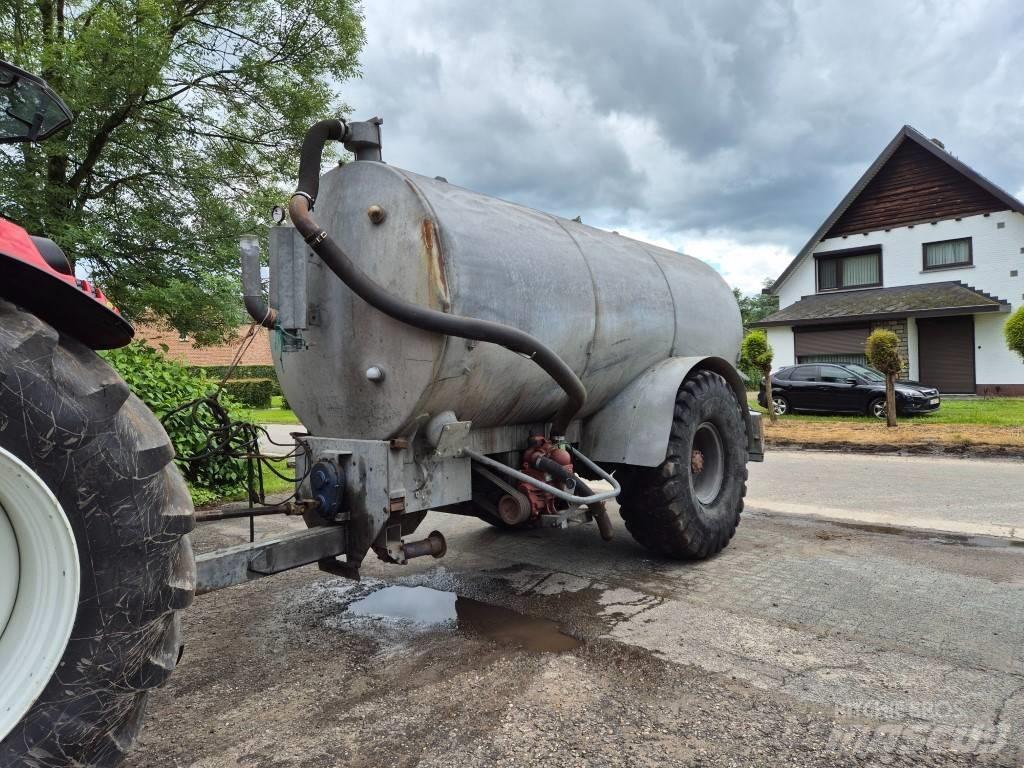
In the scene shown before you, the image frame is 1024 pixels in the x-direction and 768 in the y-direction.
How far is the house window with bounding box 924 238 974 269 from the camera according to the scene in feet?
72.7

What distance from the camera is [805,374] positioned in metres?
17.7

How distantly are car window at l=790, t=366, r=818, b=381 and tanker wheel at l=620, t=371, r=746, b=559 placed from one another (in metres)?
12.9

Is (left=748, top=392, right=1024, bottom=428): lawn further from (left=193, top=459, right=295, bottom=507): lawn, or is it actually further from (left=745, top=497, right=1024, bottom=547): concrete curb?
(left=193, top=459, right=295, bottom=507): lawn

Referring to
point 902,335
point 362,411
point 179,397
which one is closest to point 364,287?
point 362,411

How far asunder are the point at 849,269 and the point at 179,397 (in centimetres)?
2322

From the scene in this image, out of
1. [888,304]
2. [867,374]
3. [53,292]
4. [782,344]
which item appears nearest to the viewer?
[53,292]

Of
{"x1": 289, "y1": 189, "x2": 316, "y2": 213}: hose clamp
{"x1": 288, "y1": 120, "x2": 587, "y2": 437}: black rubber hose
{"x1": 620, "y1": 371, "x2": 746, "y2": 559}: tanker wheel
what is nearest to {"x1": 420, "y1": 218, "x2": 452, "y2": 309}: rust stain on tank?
{"x1": 288, "y1": 120, "x2": 587, "y2": 437}: black rubber hose

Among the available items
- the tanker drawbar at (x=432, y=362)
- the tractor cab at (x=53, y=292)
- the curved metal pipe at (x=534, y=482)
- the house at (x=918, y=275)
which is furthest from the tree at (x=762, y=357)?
the tractor cab at (x=53, y=292)

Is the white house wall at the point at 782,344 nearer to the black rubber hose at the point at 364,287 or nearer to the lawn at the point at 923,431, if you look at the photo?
the lawn at the point at 923,431

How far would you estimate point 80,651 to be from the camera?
6.43 feet

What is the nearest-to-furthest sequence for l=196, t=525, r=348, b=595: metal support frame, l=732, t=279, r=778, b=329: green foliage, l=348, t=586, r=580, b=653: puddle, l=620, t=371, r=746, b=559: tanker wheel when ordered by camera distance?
l=196, t=525, r=348, b=595: metal support frame
l=348, t=586, r=580, b=653: puddle
l=620, t=371, r=746, b=559: tanker wheel
l=732, t=279, r=778, b=329: green foliage

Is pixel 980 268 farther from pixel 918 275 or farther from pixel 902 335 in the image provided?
pixel 902 335

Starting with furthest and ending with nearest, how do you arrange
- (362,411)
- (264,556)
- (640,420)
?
(640,420) < (362,411) < (264,556)

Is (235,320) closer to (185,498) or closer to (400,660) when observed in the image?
(400,660)
